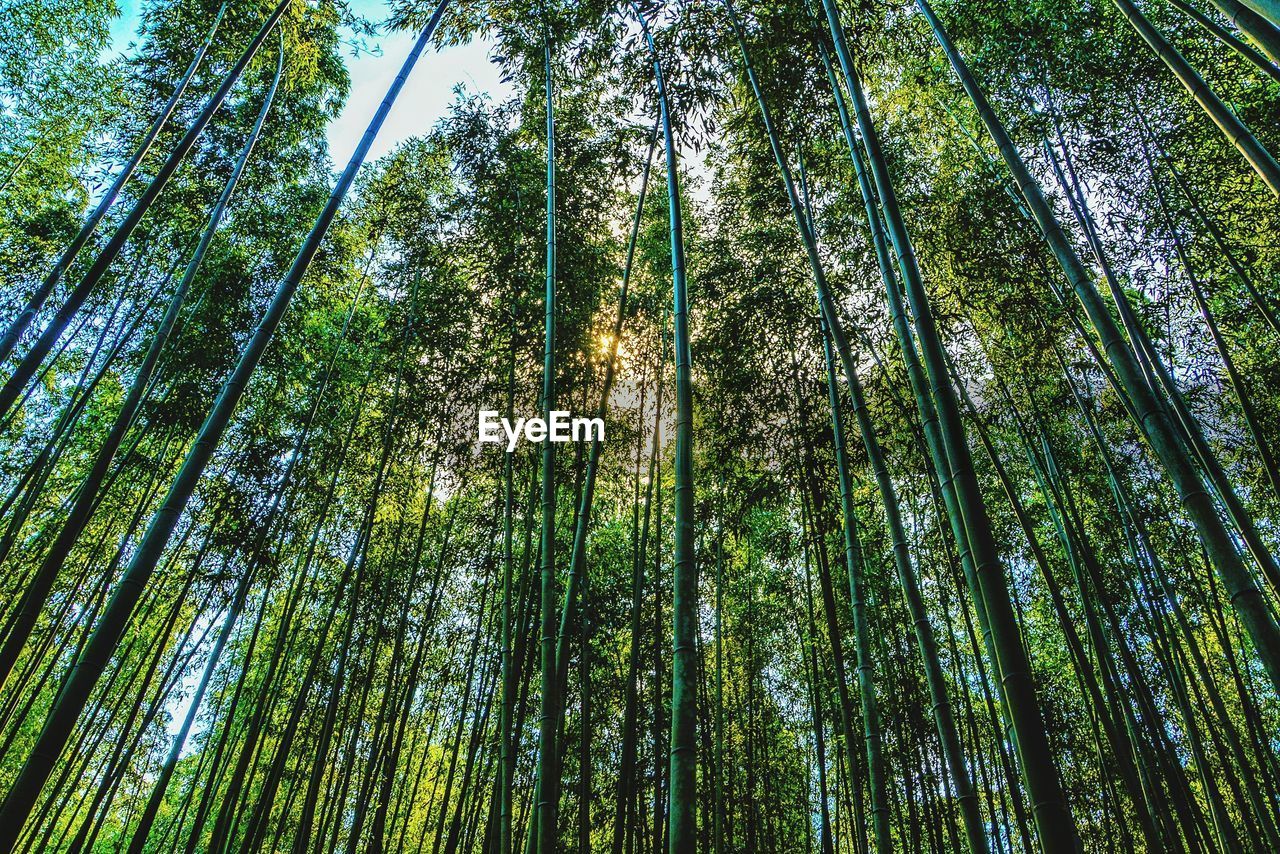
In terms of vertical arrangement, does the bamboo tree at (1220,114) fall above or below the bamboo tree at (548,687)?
above

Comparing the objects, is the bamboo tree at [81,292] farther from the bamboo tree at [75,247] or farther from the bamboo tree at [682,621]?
the bamboo tree at [682,621]

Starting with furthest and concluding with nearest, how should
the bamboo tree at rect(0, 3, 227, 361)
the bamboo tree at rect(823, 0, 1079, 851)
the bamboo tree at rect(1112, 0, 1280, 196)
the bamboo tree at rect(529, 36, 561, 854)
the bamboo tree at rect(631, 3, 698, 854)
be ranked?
the bamboo tree at rect(0, 3, 227, 361) < the bamboo tree at rect(529, 36, 561, 854) < the bamboo tree at rect(1112, 0, 1280, 196) < the bamboo tree at rect(631, 3, 698, 854) < the bamboo tree at rect(823, 0, 1079, 851)

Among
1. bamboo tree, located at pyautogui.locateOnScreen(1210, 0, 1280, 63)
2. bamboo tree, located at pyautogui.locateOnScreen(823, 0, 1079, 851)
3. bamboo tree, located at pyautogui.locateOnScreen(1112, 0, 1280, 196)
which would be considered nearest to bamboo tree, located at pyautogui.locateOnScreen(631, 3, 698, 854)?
bamboo tree, located at pyautogui.locateOnScreen(823, 0, 1079, 851)

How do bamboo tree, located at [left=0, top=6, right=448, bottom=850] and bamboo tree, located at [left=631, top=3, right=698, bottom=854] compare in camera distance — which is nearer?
bamboo tree, located at [left=0, top=6, right=448, bottom=850]

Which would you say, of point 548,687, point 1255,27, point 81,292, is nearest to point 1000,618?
point 1255,27

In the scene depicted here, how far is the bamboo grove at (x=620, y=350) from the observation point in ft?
13.6

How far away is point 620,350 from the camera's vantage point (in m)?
6.18

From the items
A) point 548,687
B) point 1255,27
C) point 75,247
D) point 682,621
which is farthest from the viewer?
point 75,247

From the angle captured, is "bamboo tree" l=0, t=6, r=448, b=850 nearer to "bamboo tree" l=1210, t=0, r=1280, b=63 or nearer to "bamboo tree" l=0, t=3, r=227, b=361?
"bamboo tree" l=0, t=3, r=227, b=361

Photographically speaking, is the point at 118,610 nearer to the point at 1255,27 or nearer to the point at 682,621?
the point at 682,621

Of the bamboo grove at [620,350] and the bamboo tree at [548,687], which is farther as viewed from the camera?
the bamboo grove at [620,350]

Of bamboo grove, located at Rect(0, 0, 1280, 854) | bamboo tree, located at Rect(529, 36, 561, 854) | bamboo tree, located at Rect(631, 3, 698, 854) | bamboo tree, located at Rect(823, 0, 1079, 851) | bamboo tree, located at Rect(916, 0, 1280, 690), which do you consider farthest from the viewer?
bamboo grove, located at Rect(0, 0, 1280, 854)

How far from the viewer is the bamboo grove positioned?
4.14 meters

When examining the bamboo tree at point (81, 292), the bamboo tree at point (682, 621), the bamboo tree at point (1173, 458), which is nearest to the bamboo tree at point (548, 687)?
the bamboo tree at point (682, 621)
